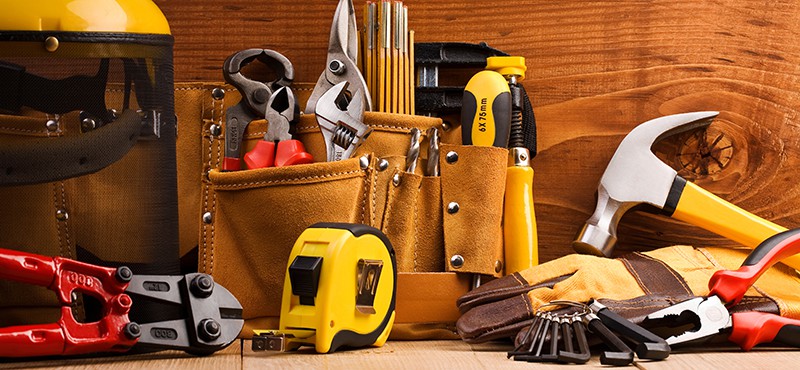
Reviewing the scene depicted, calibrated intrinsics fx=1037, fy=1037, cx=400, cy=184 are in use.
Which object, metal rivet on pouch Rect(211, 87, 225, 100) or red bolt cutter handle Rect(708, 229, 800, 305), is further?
metal rivet on pouch Rect(211, 87, 225, 100)

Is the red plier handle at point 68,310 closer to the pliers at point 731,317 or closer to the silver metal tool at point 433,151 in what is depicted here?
the silver metal tool at point 433,151

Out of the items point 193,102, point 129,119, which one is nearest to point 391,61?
point 193,102

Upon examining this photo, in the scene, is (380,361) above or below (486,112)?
below

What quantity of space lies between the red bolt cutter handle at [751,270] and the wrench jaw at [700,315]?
0.07 ft

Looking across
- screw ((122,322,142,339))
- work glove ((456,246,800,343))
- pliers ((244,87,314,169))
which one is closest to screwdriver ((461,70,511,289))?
work glove ((456,246,800,343))

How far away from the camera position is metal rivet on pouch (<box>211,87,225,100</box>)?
1581mm

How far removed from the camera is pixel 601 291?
1436mm

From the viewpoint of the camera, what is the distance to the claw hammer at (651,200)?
1600 millimetres

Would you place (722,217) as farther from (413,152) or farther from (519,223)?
(413,152)

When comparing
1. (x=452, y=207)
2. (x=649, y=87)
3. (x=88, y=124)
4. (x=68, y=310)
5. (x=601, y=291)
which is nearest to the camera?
(x=68, y=310)

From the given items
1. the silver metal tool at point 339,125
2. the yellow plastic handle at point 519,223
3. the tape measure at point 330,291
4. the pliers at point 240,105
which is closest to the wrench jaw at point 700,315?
the yellow plastic handle at point 519,223

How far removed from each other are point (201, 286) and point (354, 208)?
0.88 ft

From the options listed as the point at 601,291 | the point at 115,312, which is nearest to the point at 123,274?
the point at 115,312

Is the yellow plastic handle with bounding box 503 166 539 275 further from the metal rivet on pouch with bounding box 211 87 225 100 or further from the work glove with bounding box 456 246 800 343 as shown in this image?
the metal rivet on pouch with bounding box 211 87 225 100
